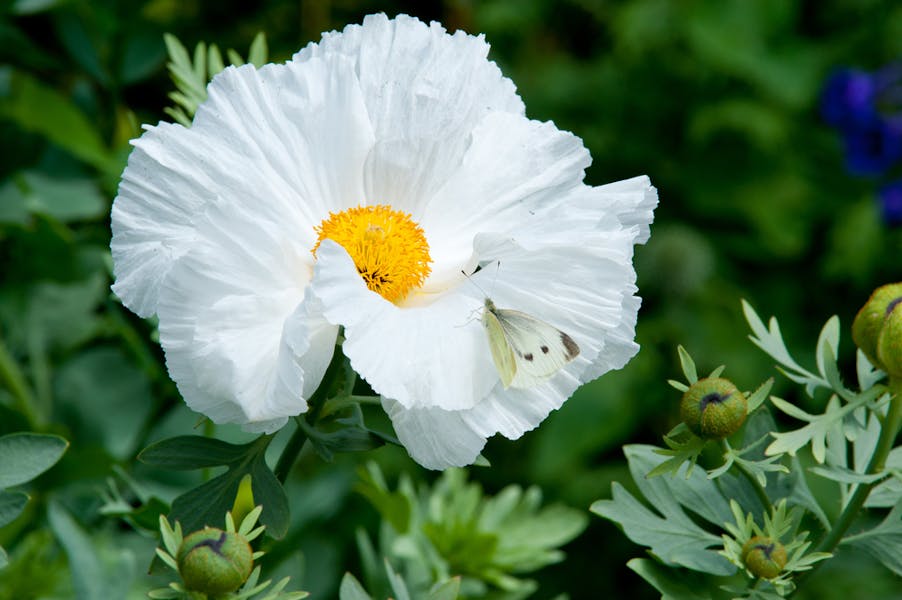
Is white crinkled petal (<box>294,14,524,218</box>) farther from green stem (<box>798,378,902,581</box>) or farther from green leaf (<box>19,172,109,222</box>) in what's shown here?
green leaf (<box>19,172,109,222</box>)

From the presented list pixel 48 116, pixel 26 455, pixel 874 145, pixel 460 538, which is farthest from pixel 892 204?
pixel 26 455

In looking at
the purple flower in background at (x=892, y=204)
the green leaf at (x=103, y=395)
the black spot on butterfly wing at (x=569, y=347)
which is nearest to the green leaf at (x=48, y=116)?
the green leaf at (x=103, y=395)

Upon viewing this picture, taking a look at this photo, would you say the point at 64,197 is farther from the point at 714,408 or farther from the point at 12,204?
the point at 714,408

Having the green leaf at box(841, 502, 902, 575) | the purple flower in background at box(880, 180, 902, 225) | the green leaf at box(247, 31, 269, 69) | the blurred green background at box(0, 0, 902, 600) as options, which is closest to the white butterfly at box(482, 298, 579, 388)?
the green leaf at box(841, 502, 902, 575)

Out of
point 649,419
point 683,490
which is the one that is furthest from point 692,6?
point 683,490

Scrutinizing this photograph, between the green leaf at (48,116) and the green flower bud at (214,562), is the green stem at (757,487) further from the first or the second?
the green leaf at (48,116)
